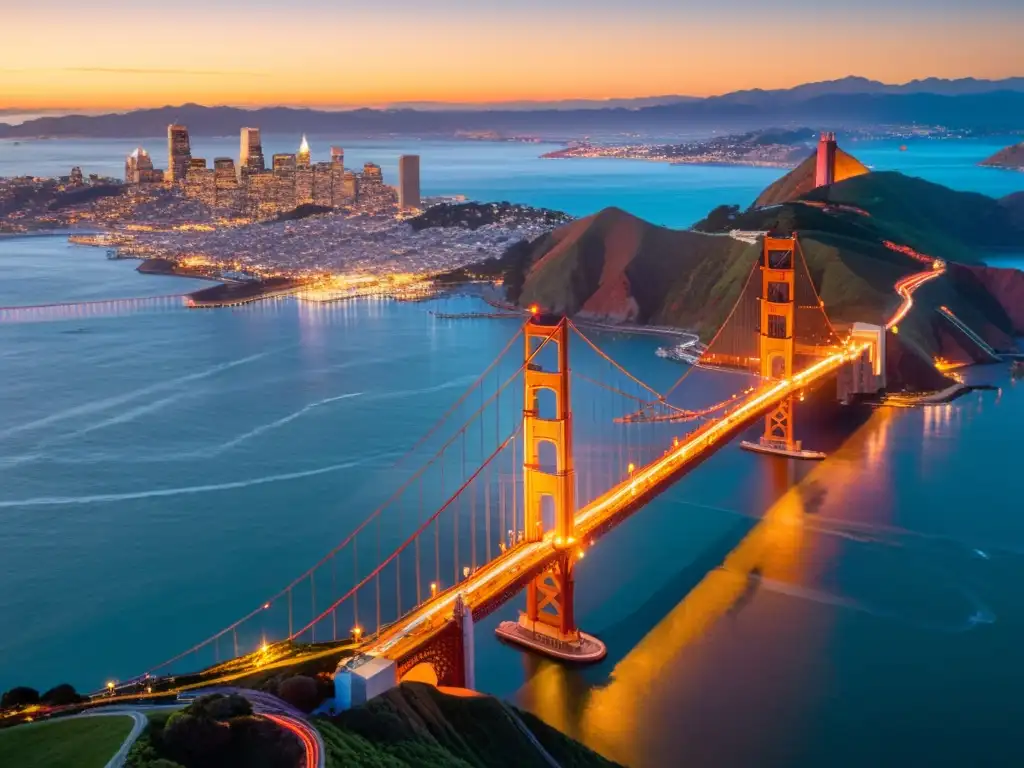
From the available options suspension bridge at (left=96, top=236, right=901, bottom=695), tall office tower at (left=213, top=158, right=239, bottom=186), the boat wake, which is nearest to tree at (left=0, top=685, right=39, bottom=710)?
suspension bridge at (left=96, top=236, right=901, bottom=695)

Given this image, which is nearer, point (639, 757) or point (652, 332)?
point (639, 757)

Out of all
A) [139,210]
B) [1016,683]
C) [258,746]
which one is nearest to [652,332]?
[1016,683]

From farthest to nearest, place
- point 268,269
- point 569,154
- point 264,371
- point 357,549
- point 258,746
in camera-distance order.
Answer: point 569,154 → point 268,269 → point 264,371 → point 357,549 → point 258,746

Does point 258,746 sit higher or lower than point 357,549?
higher

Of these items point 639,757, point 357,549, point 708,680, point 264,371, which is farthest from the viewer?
point 264,371

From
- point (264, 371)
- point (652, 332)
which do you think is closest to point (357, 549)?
point (264, 371)

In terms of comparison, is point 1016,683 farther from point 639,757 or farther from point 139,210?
point 139,210

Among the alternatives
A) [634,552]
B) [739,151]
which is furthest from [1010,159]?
[634,552]

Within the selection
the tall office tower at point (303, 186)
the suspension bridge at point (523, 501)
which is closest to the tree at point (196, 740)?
the suspension bridge at point (523, 501)
